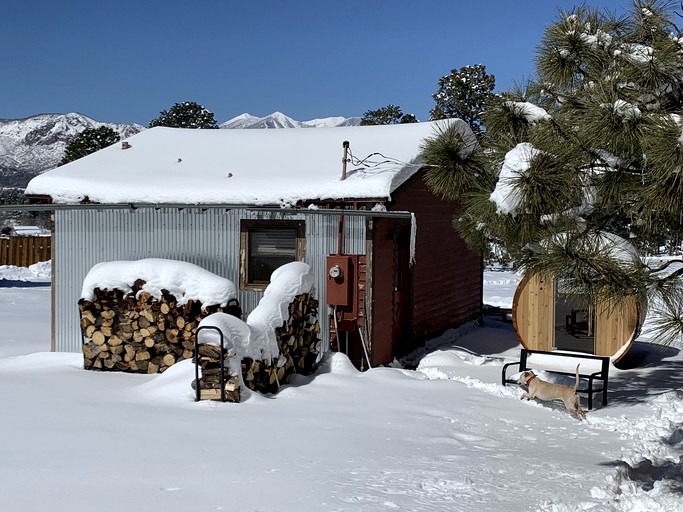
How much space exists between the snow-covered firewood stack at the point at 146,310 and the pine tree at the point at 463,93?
26.6 meters

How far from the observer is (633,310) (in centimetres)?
1104

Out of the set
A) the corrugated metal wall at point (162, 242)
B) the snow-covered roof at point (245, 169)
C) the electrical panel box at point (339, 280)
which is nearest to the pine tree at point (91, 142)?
the snow-covered roof at point (245, 169)

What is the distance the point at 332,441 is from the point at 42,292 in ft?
59.6

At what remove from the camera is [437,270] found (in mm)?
14516

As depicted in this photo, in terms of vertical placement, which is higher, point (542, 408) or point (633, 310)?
point (633, 310)

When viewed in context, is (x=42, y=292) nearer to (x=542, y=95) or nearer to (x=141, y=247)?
(x=141, y=247)

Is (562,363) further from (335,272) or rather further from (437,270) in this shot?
(335,272)

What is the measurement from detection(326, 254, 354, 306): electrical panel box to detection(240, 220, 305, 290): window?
2.41 feet

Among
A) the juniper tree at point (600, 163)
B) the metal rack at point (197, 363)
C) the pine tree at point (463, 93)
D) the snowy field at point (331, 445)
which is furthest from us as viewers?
the pine tree at point (463, 93)

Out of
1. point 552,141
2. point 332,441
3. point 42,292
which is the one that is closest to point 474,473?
point 332,441

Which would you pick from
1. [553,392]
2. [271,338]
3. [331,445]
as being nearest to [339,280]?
[271,338]

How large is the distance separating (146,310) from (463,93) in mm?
29397

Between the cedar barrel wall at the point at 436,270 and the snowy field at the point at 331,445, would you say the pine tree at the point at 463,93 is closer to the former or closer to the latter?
the cedar barrel wall at the point at 436,270

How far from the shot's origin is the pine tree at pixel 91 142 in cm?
3881
